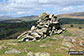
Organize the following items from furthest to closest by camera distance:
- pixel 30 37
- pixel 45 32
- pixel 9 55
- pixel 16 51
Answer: pixel 45 32, pixel 30 37, pixel 16 51, pixel 9 55

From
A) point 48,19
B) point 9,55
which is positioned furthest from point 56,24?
point 9,55

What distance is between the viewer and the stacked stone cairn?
67.6 m

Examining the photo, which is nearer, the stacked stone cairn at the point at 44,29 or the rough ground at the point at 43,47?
the rough ground at the point at 43,47

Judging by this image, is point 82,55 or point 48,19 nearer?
point 82,55

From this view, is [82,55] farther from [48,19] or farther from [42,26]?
[48,19]

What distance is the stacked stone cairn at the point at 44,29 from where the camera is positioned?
2662 inches

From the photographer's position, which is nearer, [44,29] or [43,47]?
[43,47]

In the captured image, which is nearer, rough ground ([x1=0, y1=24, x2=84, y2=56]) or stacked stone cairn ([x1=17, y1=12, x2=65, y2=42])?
rough ground ([x1=0, y1=24, x2=84, y2=56])

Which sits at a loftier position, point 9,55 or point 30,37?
point 9,55

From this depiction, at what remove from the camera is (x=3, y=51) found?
140ft

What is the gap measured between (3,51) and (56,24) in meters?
42.9

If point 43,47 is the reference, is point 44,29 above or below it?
above

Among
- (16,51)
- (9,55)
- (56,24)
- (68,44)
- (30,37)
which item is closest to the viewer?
(9,55)

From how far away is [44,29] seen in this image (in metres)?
73.1
